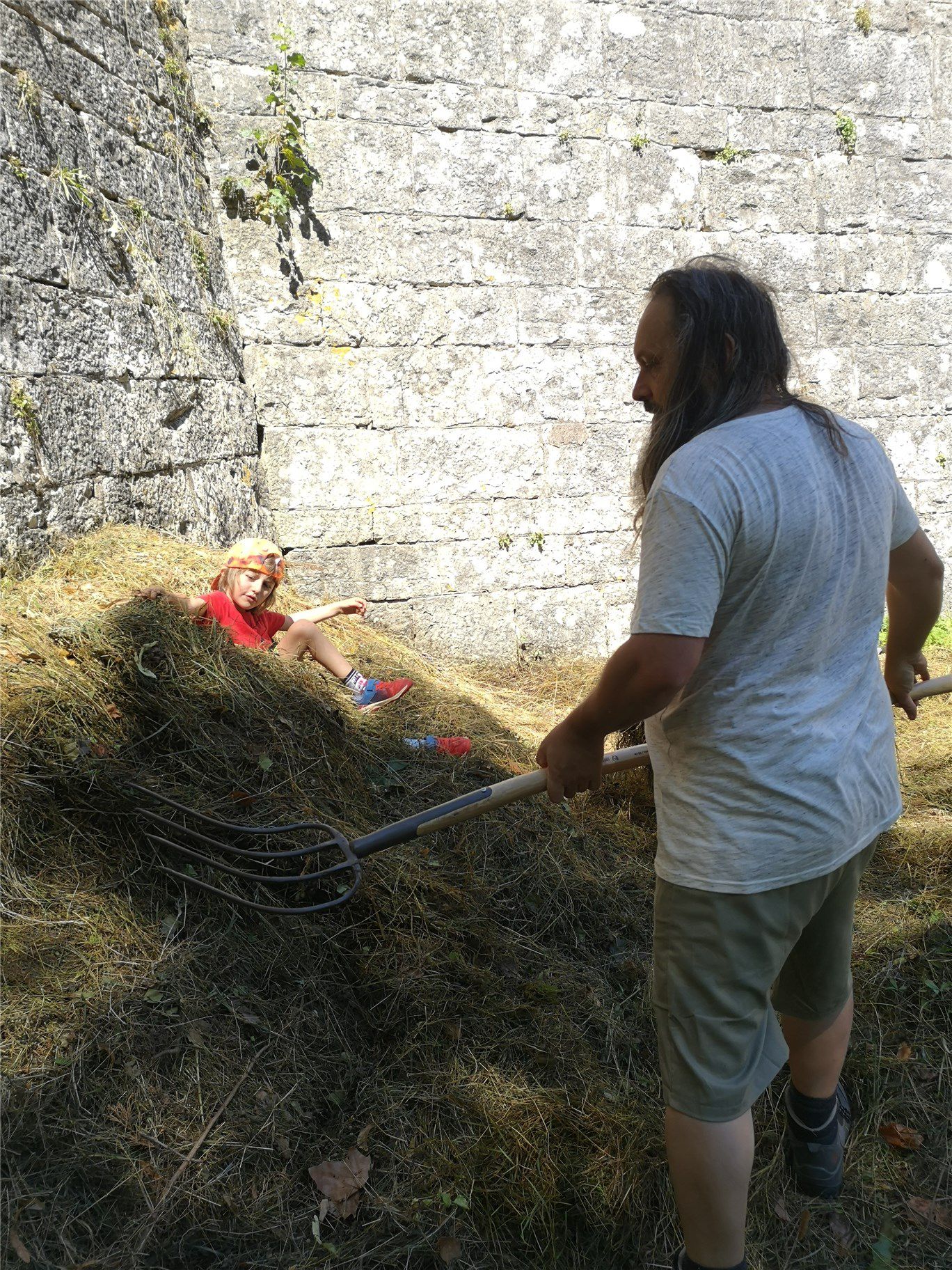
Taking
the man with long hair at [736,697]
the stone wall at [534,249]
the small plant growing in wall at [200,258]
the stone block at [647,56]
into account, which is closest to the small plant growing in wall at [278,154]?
the stone wall at [534,249]

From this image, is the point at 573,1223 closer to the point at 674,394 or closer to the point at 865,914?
the point at 865,914

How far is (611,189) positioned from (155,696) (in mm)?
4107

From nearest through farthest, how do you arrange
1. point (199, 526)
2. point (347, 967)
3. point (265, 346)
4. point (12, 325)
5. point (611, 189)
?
point (347, 967) → point (12, 325) → point (199, 526) → point (265, 346) → point (611, 189)

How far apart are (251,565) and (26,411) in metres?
0.95

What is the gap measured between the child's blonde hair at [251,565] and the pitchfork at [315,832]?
1.37 metres

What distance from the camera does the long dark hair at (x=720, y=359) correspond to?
5.59ft

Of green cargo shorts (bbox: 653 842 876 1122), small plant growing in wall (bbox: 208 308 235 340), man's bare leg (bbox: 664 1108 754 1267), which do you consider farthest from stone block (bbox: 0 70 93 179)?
man's bare leg (bbox: 664 1108 754 1267)

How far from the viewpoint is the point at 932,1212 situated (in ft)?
6.71

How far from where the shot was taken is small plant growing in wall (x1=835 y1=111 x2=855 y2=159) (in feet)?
17.9

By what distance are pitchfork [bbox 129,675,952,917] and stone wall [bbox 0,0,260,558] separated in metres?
1.31

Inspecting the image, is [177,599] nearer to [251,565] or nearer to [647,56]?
[251,565]

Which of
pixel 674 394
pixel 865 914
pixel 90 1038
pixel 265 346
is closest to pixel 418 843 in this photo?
pixel 90 1038

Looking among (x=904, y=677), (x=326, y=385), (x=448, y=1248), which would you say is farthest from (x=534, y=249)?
(x=448, y=1248)

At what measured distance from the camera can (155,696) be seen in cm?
264
